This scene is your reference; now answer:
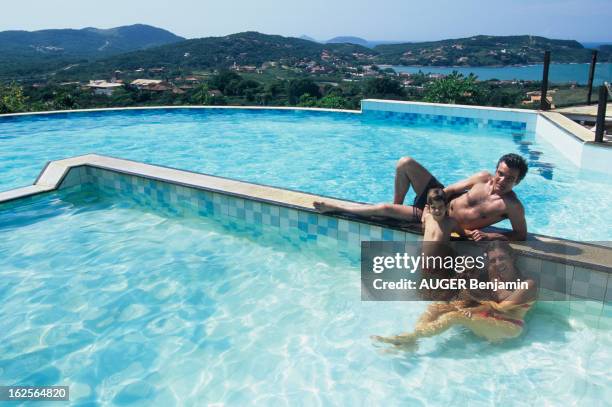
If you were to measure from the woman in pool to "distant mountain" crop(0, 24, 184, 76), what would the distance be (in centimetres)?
13220

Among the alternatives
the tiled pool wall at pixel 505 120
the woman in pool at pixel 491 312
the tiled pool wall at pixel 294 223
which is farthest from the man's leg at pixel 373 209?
the tiled pool wall at pixel 505 120

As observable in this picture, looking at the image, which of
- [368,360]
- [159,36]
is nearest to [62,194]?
[368,360]

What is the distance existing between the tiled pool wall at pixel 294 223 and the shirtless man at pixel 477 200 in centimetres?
18

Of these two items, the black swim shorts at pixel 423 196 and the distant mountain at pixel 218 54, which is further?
the distant mountain at pixel 218 54

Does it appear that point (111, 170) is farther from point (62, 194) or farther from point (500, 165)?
point (500, 165)

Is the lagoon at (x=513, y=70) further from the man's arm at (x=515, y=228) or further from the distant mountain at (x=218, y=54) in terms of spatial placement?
the man's arm at (x=515, y=228)

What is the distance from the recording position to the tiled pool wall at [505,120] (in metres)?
7.07

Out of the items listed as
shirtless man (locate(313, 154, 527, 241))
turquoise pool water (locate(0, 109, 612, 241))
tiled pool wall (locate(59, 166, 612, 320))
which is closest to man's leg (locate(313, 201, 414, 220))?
shirtless man (locate(313, 154, 527, 241))

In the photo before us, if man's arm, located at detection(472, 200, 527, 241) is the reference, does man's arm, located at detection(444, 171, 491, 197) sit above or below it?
above

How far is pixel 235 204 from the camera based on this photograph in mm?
4848

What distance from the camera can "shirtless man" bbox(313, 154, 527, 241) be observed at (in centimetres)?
324

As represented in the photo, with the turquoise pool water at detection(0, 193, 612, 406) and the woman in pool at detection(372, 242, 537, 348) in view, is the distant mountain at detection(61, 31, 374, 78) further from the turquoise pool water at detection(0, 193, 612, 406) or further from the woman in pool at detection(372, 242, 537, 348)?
the woman in pool at detection(372, 242, 537, 348)

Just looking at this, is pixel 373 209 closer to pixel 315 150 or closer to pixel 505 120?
pixel 315 150

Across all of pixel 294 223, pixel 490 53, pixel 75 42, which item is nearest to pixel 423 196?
pixel 294 223
